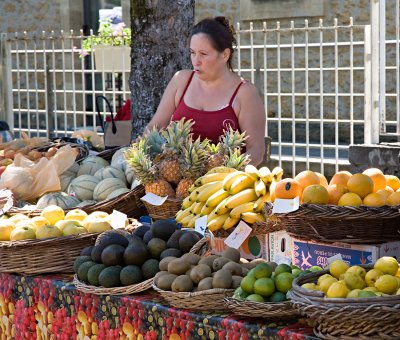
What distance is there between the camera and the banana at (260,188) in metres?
4.10

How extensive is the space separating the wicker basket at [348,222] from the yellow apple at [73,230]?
966mm

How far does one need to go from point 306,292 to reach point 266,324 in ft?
0.74

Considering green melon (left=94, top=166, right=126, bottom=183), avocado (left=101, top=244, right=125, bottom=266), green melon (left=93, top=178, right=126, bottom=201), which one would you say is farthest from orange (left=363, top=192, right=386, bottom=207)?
green melon (left=94, top=166, right=126, bottom=183)

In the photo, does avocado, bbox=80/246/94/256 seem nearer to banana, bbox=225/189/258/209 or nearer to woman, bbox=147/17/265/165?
banana, bbox=225/189/258/209

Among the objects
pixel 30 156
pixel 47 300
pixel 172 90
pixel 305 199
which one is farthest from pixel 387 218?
pixel 30 156

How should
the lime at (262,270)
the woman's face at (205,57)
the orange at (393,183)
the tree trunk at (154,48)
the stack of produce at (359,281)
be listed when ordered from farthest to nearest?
the tree trunk at (154,48) → the woman's face at (205,57) → the orange at (393,183) → the lime at (262,270) → the stack of produce at (359,281)

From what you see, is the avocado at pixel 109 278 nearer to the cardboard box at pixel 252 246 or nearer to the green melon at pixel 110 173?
the cardboard box at pixel 252 246

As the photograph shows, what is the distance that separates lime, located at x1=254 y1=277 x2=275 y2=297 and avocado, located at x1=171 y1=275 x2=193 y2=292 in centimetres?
28

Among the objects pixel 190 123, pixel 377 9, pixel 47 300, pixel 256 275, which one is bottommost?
pixel 47 300

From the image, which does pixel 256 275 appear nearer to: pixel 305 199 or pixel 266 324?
pixel 266 324

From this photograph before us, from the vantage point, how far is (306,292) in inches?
113

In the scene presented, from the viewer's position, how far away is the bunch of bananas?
4047 mm

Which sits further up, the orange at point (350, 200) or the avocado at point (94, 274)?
the orange at point (350, 200)

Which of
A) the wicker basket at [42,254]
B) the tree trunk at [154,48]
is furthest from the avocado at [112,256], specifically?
the tree trunk at [154,48]
